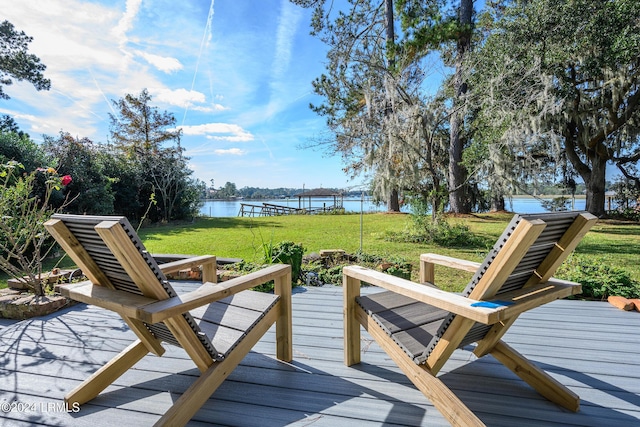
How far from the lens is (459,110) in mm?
Result: 7285

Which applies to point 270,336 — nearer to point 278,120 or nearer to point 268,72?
point 268,72

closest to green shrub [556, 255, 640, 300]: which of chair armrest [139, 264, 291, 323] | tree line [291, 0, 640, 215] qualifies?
chair armrest [139, 264, 291, 323]

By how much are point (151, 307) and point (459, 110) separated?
762 cm

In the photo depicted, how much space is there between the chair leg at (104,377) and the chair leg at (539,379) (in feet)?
5.68

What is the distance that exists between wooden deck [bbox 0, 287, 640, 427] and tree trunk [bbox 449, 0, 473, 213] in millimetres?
5017

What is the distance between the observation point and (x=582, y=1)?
20.1 ft

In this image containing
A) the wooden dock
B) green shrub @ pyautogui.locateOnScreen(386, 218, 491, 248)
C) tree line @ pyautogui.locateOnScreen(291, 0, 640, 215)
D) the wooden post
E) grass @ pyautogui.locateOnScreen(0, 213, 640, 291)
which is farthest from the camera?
the wooden dock

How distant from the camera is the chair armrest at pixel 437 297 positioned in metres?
1.05

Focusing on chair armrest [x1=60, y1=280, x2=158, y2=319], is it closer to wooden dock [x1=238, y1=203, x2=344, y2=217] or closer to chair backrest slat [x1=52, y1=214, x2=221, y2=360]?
chair backrest slat [x1=52, y1=214, x2=221, y2=360]

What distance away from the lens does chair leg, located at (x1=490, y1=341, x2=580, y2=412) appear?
1.42 meters

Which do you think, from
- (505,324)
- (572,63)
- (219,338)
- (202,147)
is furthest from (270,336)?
(202,147)

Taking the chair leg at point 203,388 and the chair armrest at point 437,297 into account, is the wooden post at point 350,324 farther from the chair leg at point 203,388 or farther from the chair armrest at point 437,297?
the chair leg at point 203,388

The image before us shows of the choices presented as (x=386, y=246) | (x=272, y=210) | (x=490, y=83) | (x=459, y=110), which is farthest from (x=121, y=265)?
(x=272, y=210)

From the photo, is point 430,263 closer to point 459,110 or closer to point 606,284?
point 606,284
